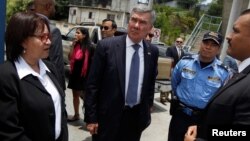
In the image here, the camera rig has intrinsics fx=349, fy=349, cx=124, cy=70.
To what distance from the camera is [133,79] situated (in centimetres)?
371

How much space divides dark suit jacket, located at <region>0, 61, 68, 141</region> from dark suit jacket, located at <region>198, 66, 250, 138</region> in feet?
3.80

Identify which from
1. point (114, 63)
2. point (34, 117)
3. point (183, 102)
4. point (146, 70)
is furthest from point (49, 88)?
point (183, 102)

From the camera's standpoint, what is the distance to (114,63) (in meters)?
3.58

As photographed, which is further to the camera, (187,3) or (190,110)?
(187,3)

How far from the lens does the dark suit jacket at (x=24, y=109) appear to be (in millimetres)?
2326

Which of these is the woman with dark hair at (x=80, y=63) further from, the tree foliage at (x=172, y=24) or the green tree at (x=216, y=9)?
the green tree at (x=216, y=9)

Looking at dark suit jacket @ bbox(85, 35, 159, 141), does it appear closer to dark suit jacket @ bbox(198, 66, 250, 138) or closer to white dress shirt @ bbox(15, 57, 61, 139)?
white dress shirt @ bbox(15, 57, 61, 139)

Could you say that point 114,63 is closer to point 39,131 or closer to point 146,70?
point 146,70

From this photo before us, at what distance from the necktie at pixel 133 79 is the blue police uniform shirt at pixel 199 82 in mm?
662

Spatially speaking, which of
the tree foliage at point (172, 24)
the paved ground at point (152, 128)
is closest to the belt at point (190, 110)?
the paved ground at point (152, 128)

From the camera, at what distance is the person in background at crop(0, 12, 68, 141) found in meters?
2.34

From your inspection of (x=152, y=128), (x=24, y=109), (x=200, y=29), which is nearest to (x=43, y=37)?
(x=24, y=109)

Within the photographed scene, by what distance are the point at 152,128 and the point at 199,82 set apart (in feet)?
10.7

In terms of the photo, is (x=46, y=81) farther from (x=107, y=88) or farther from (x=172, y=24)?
(x=172, y=24)
